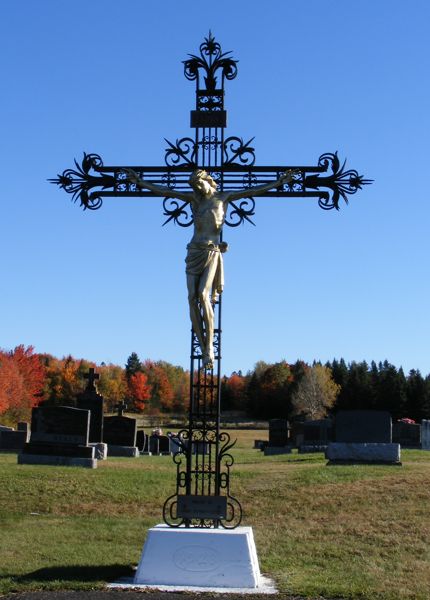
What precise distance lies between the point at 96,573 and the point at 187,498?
1.44 metres

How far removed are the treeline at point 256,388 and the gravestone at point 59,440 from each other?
38419 mm

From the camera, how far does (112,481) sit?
16.1 m

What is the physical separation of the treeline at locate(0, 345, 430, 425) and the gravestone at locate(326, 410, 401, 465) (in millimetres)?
41429

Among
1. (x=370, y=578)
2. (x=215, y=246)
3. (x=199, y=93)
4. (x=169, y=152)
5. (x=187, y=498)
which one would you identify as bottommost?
(x=370, y=578)

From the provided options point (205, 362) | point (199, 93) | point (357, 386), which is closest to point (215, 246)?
point (205, 362)

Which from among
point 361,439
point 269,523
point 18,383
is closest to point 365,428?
point 361,439

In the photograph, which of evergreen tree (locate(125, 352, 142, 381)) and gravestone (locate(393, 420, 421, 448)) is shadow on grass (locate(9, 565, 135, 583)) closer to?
gravestone (locate(393, 420, 421, 448))

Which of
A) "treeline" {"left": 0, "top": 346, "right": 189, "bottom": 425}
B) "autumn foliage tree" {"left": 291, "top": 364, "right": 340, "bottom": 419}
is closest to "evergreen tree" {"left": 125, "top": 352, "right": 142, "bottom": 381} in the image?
"treeline" {"left": 0, "top": 346, "right": 189, "bottom": 425}

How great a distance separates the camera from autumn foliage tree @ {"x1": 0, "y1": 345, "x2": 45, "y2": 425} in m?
56.5

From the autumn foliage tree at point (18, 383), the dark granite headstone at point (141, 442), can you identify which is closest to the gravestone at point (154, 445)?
the dark granite headstone at point (141, 442)

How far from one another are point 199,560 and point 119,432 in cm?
1855

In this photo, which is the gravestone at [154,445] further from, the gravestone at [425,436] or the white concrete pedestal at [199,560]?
the white concrete pedestal at [199,560]

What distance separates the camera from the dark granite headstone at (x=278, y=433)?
3102 centimetres

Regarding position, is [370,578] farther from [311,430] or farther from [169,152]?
[311,430]
